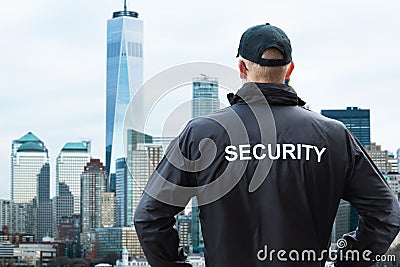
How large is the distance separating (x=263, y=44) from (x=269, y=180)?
0.71 ft

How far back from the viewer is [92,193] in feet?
74.2

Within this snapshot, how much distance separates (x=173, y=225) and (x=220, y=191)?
105mm

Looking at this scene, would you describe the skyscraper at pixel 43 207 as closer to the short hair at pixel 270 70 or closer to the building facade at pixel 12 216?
the building facade at pixel 12 216

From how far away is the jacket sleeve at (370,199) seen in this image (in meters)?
1.19

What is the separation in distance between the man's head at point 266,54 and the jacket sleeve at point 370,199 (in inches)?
6.1

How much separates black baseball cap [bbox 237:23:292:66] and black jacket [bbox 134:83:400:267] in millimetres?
41

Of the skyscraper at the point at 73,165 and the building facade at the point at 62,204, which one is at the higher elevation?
the skyscraper at the point at 73,165

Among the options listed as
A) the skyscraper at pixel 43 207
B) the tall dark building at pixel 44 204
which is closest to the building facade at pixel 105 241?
the skyscraper at pixel 43 207

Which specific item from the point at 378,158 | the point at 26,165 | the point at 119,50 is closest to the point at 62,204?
the point at 26,165

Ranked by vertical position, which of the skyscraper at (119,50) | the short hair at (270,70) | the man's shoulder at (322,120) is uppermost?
the skyscraper at (119,50)

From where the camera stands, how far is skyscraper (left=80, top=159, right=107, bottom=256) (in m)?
20.5

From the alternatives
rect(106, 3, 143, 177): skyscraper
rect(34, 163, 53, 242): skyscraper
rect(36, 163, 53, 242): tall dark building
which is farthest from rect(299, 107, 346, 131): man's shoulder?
rect(36, 163, 53, 242): tall dark building

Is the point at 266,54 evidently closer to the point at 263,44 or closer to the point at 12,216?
the point at 263,44

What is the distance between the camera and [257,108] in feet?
3.89
